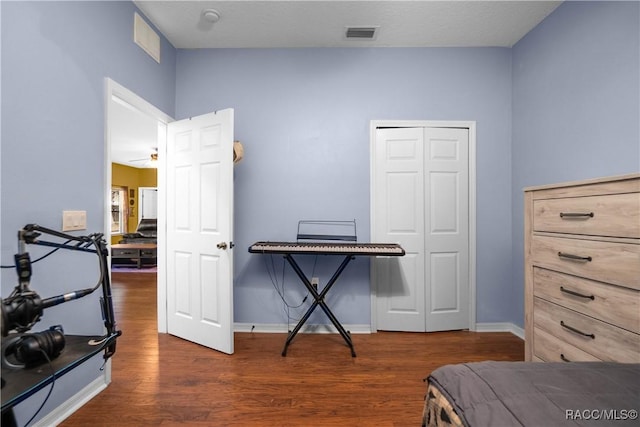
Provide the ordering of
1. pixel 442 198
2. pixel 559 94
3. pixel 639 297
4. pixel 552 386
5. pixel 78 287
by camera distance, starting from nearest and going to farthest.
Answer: pixel 552 386
pixel 639 297
pixel 78 287
pixel 559 94
pixel 442 198

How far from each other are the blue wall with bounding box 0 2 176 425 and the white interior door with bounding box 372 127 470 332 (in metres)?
2.22

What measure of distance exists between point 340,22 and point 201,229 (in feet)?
7.23

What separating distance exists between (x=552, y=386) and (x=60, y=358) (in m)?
1.76

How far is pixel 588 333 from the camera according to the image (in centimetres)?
124

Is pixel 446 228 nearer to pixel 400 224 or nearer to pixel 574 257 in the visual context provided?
pixel 400 224

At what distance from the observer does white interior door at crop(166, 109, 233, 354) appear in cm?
225

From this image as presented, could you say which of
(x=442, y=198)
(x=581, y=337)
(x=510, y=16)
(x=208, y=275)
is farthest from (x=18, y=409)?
(x=510, y=16)

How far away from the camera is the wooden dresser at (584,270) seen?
3.59ft

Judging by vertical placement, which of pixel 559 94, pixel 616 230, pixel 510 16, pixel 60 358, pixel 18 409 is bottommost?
pixel 18 409

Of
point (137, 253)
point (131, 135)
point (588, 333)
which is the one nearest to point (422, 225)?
point (588, 333)

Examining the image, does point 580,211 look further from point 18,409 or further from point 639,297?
point 18,409

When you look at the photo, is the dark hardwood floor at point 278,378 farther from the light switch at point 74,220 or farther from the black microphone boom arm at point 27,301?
the light switch at point 74,220

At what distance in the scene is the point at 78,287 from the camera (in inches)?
63.7

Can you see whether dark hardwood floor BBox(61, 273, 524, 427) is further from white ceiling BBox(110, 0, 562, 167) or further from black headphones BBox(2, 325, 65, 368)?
white ceiling BBox(110, 0, 562, 167)
